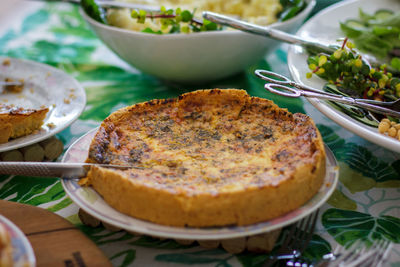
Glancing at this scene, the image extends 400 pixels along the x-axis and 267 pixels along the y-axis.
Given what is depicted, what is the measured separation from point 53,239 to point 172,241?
35 cm

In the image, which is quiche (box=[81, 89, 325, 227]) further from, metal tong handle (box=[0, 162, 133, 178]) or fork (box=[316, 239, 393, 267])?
fork (box=[316, 239, 393, 267])

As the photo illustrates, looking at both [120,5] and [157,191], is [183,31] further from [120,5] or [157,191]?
[157,191]

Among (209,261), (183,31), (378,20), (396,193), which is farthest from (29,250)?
(378,20)

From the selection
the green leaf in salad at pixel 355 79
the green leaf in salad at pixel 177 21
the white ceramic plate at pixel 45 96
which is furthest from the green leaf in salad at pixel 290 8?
the white ceramic plate at pixel 45 96

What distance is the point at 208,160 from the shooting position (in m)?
1.30

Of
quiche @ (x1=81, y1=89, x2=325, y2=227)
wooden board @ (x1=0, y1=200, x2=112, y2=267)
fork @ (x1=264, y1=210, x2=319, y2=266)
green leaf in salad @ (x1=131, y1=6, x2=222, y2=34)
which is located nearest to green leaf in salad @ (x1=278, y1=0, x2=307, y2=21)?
green leaf in salad @ (x1=131, y1=6, x2=222, y2=34)

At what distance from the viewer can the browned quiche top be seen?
1.19 m

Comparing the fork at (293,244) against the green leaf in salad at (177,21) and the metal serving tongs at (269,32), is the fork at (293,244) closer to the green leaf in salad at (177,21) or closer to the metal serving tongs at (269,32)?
the metal serving tongs at (269,32)

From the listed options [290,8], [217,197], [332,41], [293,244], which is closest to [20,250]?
[217,197]

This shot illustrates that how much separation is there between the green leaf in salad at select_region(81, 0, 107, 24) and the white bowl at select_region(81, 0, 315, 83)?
0.09 feet

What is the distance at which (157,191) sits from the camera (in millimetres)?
1095

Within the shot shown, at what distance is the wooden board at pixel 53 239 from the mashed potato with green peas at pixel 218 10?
3.95 feet

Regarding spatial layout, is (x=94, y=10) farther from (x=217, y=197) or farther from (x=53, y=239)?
(x=217, y=197)

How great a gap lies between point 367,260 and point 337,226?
0.29 metres
